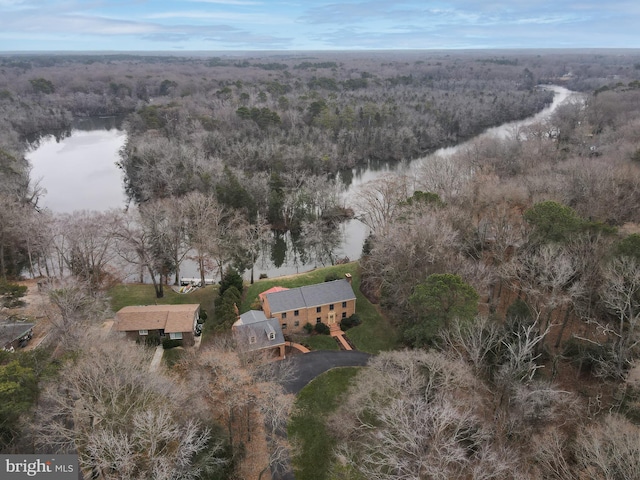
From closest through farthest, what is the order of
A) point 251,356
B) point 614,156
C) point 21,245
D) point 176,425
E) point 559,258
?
point 176,425 → point 251,356 → point 559,258 → point 21,245 → point 614,156

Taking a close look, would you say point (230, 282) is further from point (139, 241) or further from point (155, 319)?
point (139, 241)

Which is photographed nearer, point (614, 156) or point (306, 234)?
point (614, 156)

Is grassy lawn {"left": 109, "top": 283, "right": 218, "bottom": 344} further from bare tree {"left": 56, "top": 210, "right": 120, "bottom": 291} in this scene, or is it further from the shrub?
the shrub

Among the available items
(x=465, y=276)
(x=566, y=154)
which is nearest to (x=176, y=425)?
(x=465, y=276)

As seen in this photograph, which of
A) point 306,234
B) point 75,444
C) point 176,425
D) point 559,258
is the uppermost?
point 559,258

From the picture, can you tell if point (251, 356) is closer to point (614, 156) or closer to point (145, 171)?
point (145, 171)

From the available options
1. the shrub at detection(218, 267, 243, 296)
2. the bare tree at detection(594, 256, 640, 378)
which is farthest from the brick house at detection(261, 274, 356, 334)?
the bare tree at detection(594, 256, 640, 378)

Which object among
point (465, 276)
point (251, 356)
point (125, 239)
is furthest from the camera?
point (125, 239)

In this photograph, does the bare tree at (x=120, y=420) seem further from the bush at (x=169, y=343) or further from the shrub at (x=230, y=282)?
the shrub at (x=230, y=282)

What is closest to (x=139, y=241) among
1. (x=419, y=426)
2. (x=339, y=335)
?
(x=339, y=335)
